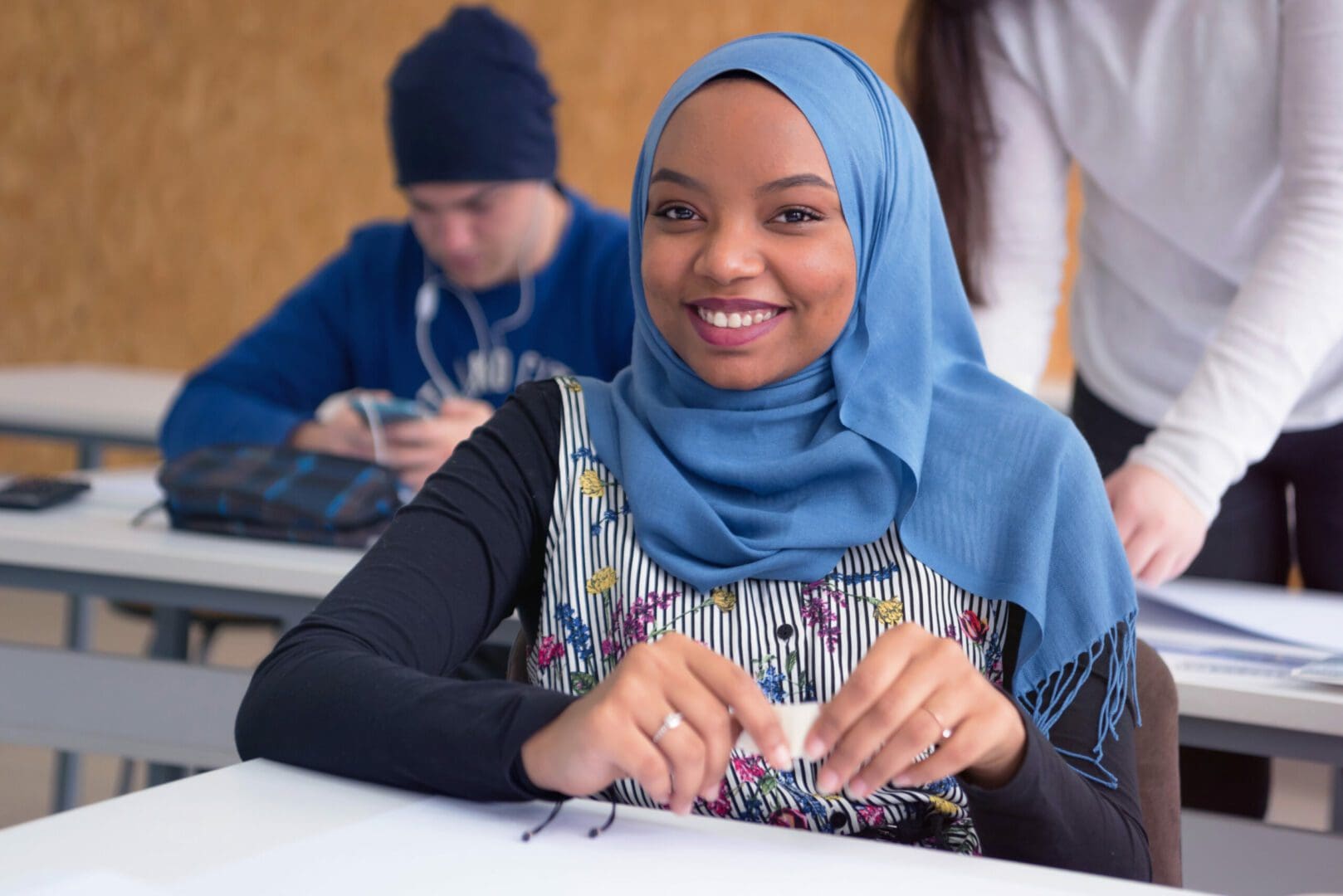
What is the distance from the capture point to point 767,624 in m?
1.16

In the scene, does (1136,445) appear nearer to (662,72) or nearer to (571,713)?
(571,713)

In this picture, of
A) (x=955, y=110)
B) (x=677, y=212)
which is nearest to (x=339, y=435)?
(x=955, y=110)

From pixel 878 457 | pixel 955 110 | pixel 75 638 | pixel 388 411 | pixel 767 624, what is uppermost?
pixel 955 110

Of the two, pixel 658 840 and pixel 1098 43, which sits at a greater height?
pixel 1098 43

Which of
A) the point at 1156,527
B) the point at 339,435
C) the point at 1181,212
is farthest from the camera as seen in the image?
the point at 339,435

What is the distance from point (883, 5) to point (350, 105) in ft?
6.25

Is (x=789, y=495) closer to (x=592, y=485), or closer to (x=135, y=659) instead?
(x=592, y=485)

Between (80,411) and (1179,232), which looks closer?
(1179,232)

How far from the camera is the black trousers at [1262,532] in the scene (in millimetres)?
1695

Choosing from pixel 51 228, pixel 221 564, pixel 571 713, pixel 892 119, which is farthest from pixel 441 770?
pixel 51 228

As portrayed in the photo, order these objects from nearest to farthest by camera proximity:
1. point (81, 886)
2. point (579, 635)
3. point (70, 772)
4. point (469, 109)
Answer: point (81, 886) < point (579, 635) < point (469, 109) < point (70, 772)

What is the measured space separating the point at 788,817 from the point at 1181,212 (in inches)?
36.8

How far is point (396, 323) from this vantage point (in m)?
2.43

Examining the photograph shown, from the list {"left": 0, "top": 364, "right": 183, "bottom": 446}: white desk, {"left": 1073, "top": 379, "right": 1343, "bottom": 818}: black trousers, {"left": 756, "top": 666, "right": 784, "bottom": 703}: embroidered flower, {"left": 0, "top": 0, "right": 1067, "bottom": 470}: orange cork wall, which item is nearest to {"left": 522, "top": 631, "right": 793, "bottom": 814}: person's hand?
{"left": 756, "top": 666, "right": 784, "bottom": 703}: embroidered flower
